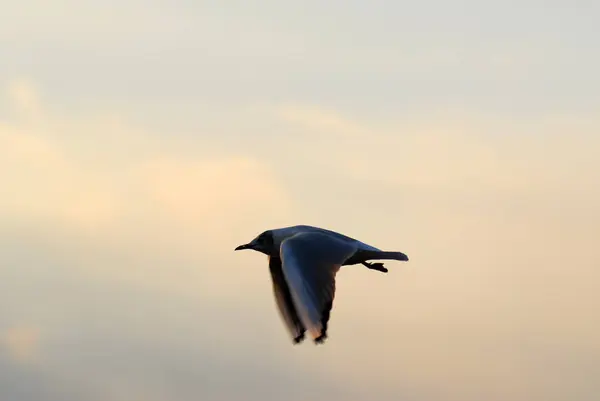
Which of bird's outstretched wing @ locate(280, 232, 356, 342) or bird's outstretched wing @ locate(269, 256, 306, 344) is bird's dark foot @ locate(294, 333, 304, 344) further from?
bird's outstretched wing @ locate(280, 232, 356, 342)

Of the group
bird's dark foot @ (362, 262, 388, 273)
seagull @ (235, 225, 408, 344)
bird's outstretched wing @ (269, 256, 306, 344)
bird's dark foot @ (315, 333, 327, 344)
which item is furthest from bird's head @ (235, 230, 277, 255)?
bird's dark foot @ (315, 333, 327, 344)

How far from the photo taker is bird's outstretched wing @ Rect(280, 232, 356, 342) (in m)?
29.1

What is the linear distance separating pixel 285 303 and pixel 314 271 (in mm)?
5230

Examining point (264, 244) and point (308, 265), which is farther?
→ point (264, 244)

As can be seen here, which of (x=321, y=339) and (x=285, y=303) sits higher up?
(x=285, y=303)

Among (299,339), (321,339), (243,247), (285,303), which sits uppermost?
(243,247)

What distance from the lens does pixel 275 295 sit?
36.7 m

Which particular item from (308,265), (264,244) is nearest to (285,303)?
(264,244)

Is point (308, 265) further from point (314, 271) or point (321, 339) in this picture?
point (321, 339)

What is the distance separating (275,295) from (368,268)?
3176 millimetres

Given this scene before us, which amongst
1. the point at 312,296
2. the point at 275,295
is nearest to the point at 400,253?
the point at 275,295

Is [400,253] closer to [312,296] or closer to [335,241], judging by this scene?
[335,241]

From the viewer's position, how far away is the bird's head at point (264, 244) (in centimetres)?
3731

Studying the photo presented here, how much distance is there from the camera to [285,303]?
35906mm
